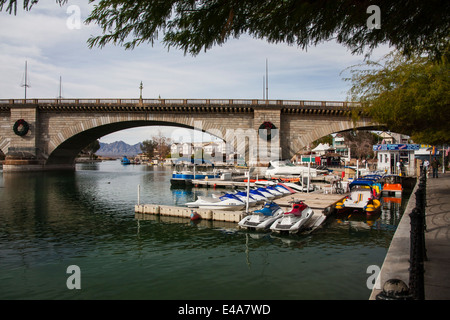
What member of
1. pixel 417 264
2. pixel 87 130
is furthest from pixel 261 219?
pixel 87 130

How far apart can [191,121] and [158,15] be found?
45.0 m

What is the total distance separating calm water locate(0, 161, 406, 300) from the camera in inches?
370

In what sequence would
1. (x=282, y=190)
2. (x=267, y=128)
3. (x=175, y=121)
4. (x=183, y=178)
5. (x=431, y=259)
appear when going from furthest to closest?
(x=175, y=121) → (x=267, y=128) → (x=183, y=178) → (x=282, y=190) → (x=431, y=259)

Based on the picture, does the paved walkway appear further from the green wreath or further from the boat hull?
the green wreath

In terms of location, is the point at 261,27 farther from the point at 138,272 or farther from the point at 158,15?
the point at 138,272

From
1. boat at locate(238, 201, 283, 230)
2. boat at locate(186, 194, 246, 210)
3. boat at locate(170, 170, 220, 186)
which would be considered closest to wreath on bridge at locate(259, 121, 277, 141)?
boat at locate(170, 170, 220, 186)

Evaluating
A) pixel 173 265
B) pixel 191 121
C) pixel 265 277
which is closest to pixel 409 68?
pixel 265 277

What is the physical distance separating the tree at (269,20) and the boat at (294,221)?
10.1 meters

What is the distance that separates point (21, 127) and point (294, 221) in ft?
168

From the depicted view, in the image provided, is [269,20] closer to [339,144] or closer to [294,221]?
[294,221]

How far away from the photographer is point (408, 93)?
15008 mm

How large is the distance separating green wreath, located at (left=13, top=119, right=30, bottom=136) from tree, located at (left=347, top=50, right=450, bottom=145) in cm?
5014
